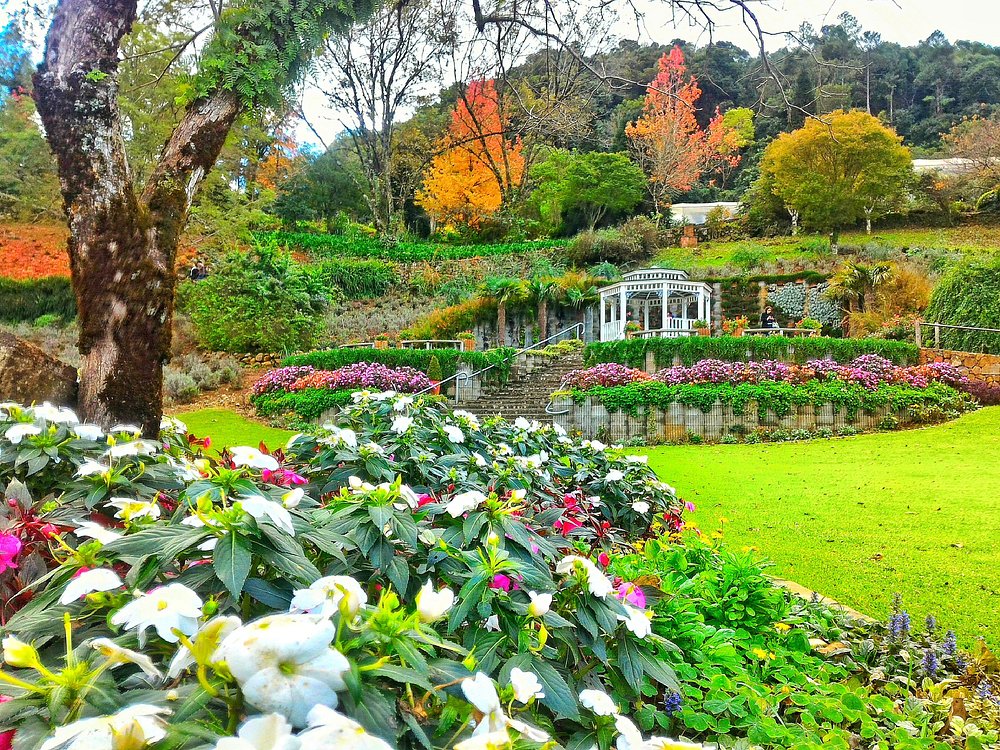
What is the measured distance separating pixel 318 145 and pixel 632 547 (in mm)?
32970

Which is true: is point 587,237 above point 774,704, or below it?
above

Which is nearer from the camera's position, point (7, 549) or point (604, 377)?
point (7, 549)

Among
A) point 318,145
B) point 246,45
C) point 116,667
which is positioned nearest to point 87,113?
point 246,45

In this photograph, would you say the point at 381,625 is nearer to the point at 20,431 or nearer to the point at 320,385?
the point at 20,431

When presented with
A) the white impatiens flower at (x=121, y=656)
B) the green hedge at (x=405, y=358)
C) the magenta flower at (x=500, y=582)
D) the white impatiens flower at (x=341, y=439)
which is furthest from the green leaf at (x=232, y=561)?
the green hedge at (x=405, y=358)

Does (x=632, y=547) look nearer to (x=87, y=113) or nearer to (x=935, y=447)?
(x=87, y=113)

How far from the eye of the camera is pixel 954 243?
27.0 m

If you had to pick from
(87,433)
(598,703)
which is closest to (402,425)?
(87,433)

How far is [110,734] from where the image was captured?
0.57 m

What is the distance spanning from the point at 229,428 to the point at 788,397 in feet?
30.1

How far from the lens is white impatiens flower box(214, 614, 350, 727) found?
59cm

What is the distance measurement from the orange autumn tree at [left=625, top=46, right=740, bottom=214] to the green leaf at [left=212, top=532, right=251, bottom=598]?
33.8 m

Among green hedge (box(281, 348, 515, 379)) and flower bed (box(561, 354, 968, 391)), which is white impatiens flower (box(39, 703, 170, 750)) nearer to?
flower bed (box(561, 354, 968, 391))

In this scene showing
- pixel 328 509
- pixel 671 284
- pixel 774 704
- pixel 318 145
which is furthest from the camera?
pixel 318 145
